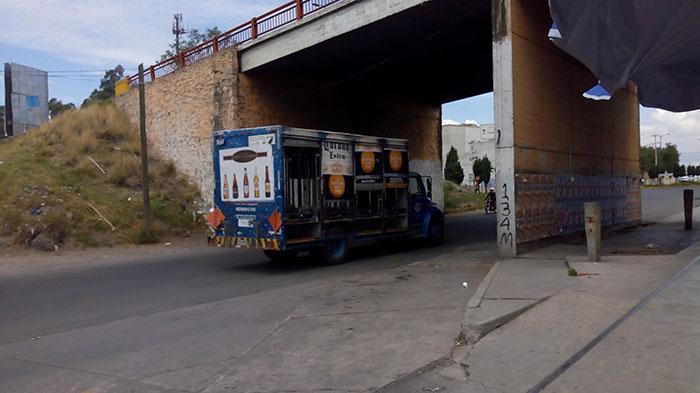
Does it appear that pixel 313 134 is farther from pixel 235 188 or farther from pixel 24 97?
pixel 24 97

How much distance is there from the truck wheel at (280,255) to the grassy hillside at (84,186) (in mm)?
6617

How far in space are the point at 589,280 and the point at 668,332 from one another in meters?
3.15

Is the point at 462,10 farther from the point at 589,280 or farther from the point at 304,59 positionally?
the point at 589,280

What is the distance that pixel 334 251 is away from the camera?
14156 mm

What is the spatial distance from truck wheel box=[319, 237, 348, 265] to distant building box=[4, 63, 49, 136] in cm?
2945

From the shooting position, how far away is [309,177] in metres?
13.6

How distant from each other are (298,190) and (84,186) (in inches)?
497

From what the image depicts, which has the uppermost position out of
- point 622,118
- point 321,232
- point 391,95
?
point 391,95

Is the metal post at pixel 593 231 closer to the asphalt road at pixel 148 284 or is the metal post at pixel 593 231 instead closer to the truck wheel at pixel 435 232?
the asphalt road at pixel 148 284

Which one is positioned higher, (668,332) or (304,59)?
(304,59)

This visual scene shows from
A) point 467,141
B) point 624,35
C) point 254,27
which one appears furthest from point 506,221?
point 467,141

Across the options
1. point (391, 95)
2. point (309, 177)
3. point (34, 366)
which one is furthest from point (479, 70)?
point (34, 366)

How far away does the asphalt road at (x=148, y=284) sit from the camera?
870 cm

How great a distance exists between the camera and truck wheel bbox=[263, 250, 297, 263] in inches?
576
